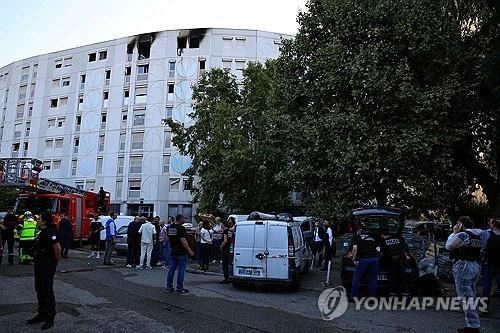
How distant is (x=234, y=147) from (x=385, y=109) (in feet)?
51.5

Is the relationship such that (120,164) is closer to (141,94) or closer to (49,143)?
(141,94)

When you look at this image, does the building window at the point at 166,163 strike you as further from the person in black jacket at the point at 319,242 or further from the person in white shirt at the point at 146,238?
the person in white shirt at the point at 146,238

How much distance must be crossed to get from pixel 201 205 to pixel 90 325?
25356 millimetres

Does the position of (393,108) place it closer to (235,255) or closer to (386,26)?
(386,26)

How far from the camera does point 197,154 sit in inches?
1299

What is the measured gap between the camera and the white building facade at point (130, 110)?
150 ft

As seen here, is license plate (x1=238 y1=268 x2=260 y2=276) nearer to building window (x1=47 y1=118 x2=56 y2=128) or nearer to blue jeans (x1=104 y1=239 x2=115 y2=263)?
blue jeans (x1=104 y1=239 x2=115 y2=263)

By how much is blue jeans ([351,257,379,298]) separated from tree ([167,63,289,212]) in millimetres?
19498

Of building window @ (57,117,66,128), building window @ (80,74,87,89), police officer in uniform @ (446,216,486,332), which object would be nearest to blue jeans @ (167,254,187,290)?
police officer in uniform @ (446,216,486,332)

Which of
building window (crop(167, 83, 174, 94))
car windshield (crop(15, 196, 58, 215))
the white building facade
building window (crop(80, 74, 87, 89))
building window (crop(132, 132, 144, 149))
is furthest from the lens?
building window (crop(80, 74, 87, 89))

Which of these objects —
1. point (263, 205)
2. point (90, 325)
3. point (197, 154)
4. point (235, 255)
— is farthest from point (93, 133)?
point (90, 325)

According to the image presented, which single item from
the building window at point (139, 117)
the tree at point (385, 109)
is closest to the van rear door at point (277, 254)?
the tree at point (385, 109)

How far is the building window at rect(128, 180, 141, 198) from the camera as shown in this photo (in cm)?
4588

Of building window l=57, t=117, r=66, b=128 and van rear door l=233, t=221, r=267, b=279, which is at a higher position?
building window l=57, t=117, r=66, b=128
